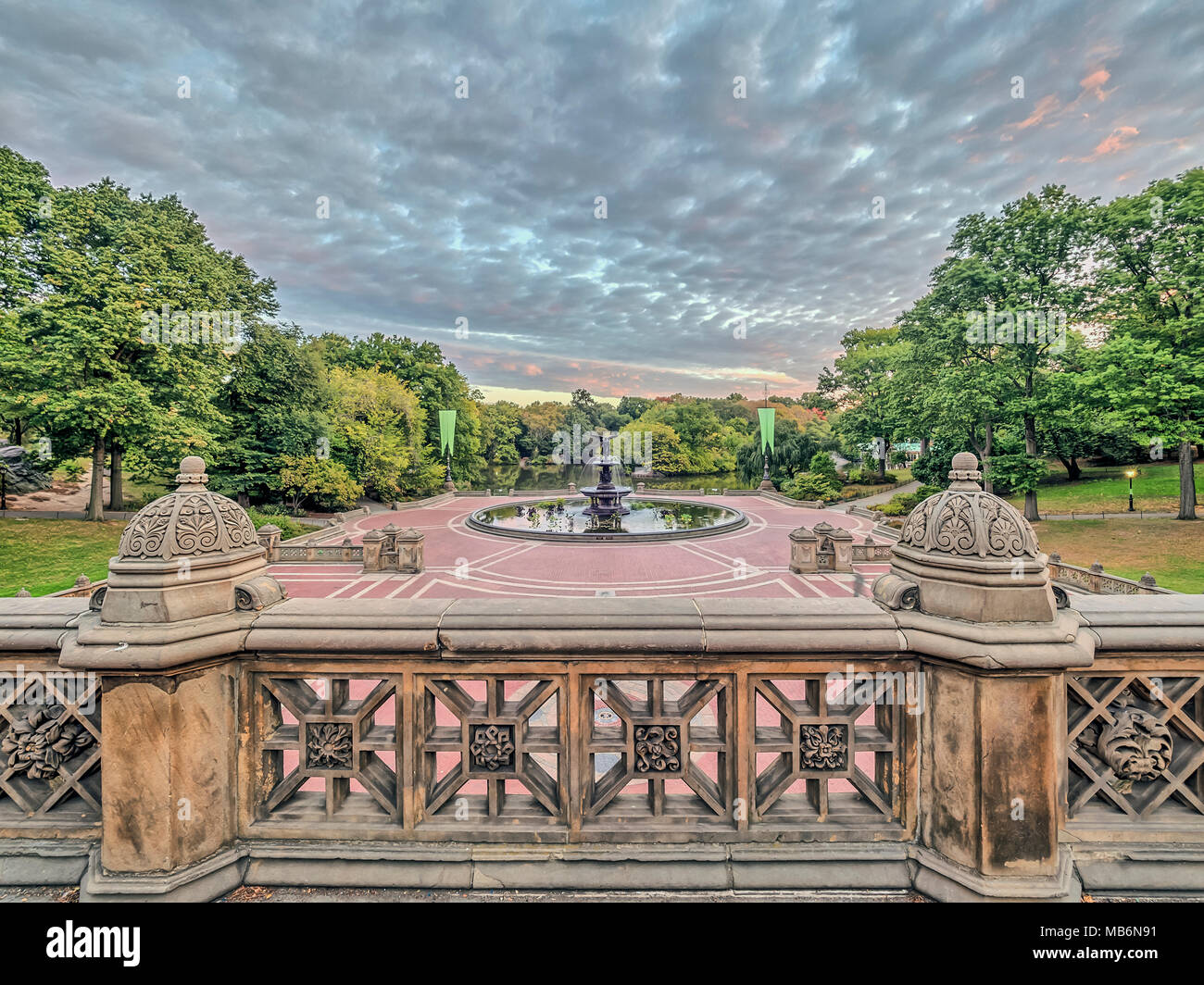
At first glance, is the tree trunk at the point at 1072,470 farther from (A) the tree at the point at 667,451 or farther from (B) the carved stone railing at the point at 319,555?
(B) the carved stone railing at the point at 319,555

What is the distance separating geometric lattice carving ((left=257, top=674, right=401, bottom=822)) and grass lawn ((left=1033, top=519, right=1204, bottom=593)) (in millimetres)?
19151

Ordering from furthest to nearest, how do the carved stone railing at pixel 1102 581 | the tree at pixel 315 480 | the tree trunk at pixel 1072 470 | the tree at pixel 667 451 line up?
the tree at pixel 667 451 → the tree trunk at pixel 1072 470 → the tree at pixel 315 480 → the carved stone railing at pixel 1102 581

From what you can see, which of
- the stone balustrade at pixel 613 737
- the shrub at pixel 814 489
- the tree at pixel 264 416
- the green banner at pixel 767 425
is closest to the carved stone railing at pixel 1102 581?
the stone balustrade at pixel 613 737

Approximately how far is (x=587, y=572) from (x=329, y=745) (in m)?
13.9

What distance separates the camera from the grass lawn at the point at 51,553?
14839 millimetres

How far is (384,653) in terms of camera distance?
7.29 feet

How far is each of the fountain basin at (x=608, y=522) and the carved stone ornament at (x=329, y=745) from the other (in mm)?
18228

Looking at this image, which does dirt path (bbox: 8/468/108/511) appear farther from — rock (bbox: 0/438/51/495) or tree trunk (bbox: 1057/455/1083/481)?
tree trunk (bbox: 1057/455/1083/481)

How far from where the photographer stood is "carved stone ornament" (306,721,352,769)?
2264mm

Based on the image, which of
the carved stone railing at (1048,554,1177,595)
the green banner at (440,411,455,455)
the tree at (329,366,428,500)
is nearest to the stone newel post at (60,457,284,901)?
the carved stone railing at (1048,554,1177,595)

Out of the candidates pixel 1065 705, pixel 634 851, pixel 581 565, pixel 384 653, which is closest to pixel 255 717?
pixel 384 653

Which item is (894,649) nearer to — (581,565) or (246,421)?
(581,565)

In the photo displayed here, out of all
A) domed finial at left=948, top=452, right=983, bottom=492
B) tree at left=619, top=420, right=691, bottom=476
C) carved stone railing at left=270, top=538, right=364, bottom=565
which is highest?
tree at left=619, top=420, right=691, bottom=476
